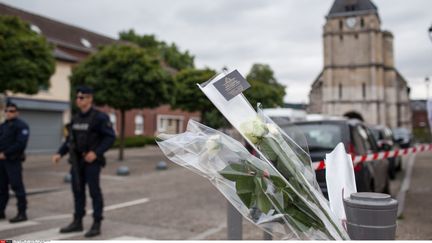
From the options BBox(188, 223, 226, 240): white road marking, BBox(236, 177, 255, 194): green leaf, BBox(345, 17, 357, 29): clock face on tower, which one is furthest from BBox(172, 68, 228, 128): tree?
BBox(345, 17, 357, 29): clock face on tower

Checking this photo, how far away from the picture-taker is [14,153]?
691 centimetres

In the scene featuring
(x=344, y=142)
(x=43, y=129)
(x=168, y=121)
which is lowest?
(x=344, y=142)

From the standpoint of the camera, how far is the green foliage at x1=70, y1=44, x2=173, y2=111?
19.2 m

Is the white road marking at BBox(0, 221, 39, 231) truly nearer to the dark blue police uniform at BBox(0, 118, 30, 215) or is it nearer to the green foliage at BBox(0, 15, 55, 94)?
the dark blue police uniform at BBox(0, 118, 30, 215)

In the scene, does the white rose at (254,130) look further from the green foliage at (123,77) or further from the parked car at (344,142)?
the green foliage at (123,77)

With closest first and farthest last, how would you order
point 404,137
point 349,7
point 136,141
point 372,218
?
1. point 372,218
2. point 404,137
3. point 136,141
4. point 349,7

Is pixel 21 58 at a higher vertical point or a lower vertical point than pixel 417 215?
higher

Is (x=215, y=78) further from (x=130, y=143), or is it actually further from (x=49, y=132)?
(x=130, y=143)

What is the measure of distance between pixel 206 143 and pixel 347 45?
8005 centimetres

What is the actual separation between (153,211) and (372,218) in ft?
21.3

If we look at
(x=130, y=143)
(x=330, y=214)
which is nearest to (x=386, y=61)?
(x=130, y=143)

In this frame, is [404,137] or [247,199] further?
[404,137]

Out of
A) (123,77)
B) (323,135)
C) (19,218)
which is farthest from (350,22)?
(19,218)

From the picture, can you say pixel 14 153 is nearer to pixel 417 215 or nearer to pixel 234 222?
pixel 234 222
